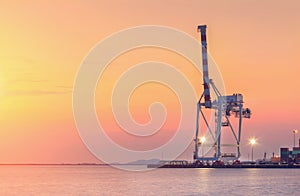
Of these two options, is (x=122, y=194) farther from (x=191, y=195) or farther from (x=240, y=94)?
(x=240, y=94)

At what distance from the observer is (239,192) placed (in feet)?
311

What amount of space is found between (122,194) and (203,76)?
4186 inches

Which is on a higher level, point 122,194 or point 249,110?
point 249,110

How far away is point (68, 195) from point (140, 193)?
11044mm

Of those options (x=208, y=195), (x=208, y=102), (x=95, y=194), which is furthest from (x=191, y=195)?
(x=208, y=102)

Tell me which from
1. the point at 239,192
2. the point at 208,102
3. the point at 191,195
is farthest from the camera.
Result: the point at 208,102

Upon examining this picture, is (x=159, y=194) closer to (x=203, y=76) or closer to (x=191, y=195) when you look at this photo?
(x=191, y=195)

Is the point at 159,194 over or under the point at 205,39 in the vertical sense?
under

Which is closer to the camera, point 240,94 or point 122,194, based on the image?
point 122,194

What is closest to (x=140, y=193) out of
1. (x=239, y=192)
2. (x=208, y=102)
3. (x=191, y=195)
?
(x=191, y=195)

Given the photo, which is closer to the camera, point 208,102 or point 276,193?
point 276,193

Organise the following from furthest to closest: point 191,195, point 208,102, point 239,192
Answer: point 208,102
point 239,192
point 191,195

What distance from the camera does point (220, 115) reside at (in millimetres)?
191875

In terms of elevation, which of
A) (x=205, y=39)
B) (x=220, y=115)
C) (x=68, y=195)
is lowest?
(x=68, y=195)
